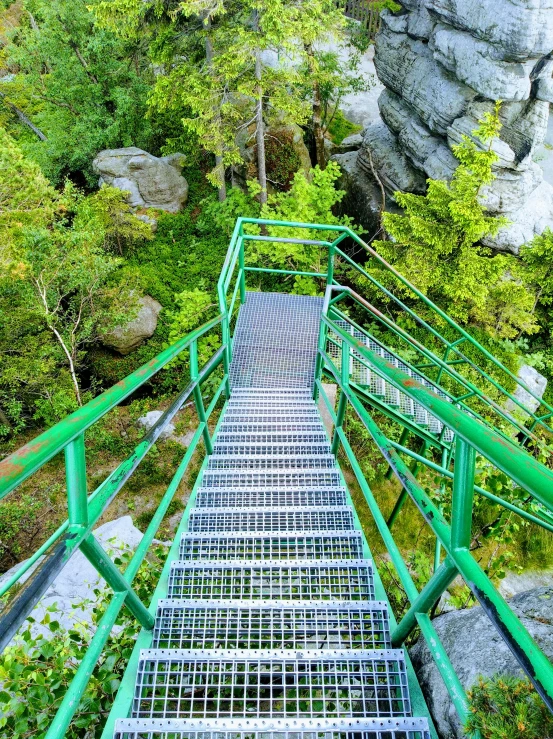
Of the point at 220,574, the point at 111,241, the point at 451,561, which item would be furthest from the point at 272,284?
the point at 451,561

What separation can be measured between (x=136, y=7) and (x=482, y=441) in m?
11.8

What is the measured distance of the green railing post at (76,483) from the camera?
1.38m

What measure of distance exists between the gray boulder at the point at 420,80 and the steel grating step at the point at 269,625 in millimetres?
11539

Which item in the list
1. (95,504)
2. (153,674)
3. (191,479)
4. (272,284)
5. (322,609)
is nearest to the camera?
(95,504)

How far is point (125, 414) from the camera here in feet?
33.3

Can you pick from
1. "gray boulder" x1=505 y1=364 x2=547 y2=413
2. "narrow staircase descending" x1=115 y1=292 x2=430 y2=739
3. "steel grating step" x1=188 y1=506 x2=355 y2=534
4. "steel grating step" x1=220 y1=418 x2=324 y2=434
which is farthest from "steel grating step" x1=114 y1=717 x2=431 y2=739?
"gray boulder" x1=505 y1=364 x2=547 y2=413

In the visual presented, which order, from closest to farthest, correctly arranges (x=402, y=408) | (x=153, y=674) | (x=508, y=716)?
1. (x=508, y=716)
2. (x=153, y=674)
3. (x=402, y=408)

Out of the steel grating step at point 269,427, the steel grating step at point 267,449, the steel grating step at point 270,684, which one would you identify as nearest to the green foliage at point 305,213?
the steel grating step at point 269,427

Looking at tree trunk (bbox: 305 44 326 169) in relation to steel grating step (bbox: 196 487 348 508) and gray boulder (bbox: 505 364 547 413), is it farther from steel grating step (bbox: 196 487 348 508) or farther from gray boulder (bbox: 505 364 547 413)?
steel grating step (bbox: 196 487 348 508)

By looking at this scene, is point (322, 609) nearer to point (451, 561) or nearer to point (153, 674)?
point (153, 674)

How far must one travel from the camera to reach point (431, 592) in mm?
1506

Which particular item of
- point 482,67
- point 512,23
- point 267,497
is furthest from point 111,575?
point 482,67

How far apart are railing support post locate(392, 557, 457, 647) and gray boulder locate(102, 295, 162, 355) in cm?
1007

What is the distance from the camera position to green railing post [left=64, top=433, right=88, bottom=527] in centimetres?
138
